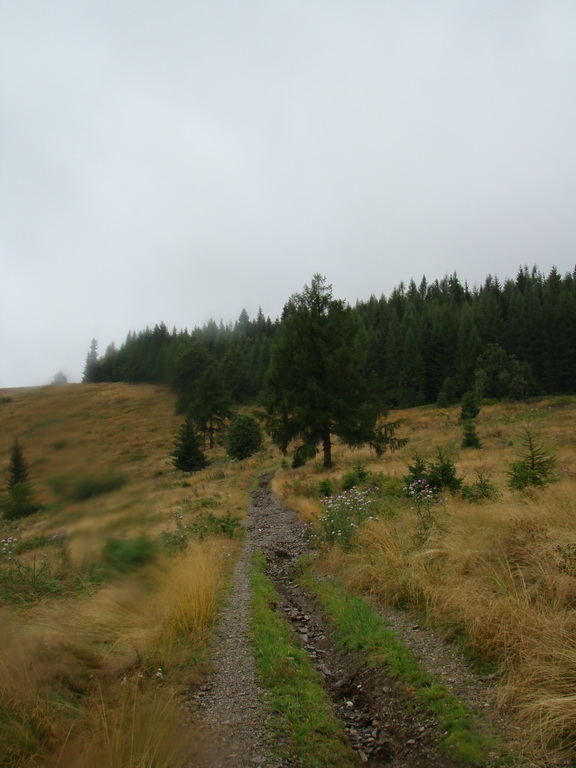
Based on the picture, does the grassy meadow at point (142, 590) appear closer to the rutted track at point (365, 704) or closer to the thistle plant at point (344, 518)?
the rutted track at point (365, 704)

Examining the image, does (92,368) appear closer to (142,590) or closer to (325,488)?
(142,590)

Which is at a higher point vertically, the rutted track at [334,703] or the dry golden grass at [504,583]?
the dry golden grass at [504,583]

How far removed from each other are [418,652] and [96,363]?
4.64 meters

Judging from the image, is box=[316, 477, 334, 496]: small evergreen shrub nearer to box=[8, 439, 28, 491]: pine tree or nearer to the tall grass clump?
the tall grass clump

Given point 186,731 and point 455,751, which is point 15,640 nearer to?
point 186,731

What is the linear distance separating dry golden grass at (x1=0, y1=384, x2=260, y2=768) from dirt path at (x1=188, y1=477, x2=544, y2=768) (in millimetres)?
371

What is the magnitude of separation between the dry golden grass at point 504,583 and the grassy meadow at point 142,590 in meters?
0.02

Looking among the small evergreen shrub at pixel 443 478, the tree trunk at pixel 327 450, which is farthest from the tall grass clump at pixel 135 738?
the tree trunk at pixel 327 450

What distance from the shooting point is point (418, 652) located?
5.11 metres

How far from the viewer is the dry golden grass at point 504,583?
372 centimetres

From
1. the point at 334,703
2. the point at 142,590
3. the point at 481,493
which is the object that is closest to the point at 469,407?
the point at 481,493

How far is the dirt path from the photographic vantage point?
3.66 metres

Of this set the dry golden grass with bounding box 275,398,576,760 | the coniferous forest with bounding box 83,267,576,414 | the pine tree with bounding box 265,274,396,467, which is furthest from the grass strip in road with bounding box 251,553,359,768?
the coniferous forest with bounding box 83,267,576,414

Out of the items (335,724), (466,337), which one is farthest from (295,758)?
(466,337)
